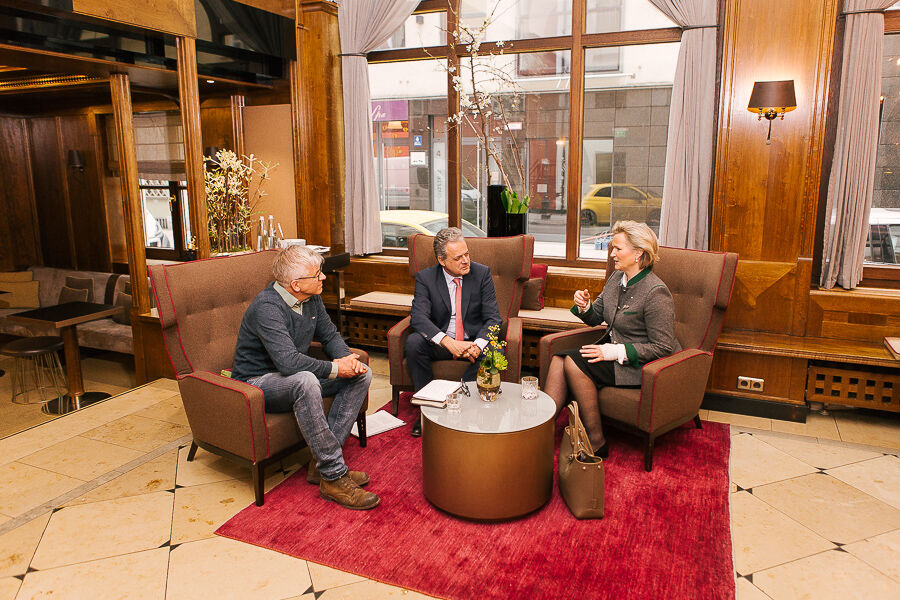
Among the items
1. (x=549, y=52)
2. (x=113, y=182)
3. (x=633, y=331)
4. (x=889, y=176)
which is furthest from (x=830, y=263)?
(x=113, y=182)

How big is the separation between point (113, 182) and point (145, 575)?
4.93 m

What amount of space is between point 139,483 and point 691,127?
12.7 ft

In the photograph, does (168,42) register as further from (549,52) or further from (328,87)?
(549,52)

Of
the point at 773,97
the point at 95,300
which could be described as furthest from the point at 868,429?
the point at 95,300

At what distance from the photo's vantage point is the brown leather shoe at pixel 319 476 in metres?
2.99

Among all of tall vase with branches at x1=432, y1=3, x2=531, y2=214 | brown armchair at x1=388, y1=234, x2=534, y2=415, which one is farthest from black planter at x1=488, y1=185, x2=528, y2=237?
brown armchair at x1=388, y1=234, x2=534, y2=415

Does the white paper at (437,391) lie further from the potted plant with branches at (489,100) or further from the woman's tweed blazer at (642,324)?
the potted plant with branches at (489,100)

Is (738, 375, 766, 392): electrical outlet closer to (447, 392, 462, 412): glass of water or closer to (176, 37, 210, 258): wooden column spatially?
(447, 392, 462, 412): glass of water

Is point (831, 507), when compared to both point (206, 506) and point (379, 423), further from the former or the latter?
point (206, 506)

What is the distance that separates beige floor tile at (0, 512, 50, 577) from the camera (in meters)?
2.41

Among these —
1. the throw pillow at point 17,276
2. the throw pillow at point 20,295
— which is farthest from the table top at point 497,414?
the throw pillow at point 17,276

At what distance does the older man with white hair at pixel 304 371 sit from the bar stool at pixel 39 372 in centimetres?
235

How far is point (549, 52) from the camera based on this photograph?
4812 mm

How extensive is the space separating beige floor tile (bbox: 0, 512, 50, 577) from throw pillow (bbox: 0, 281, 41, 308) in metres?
4.22
